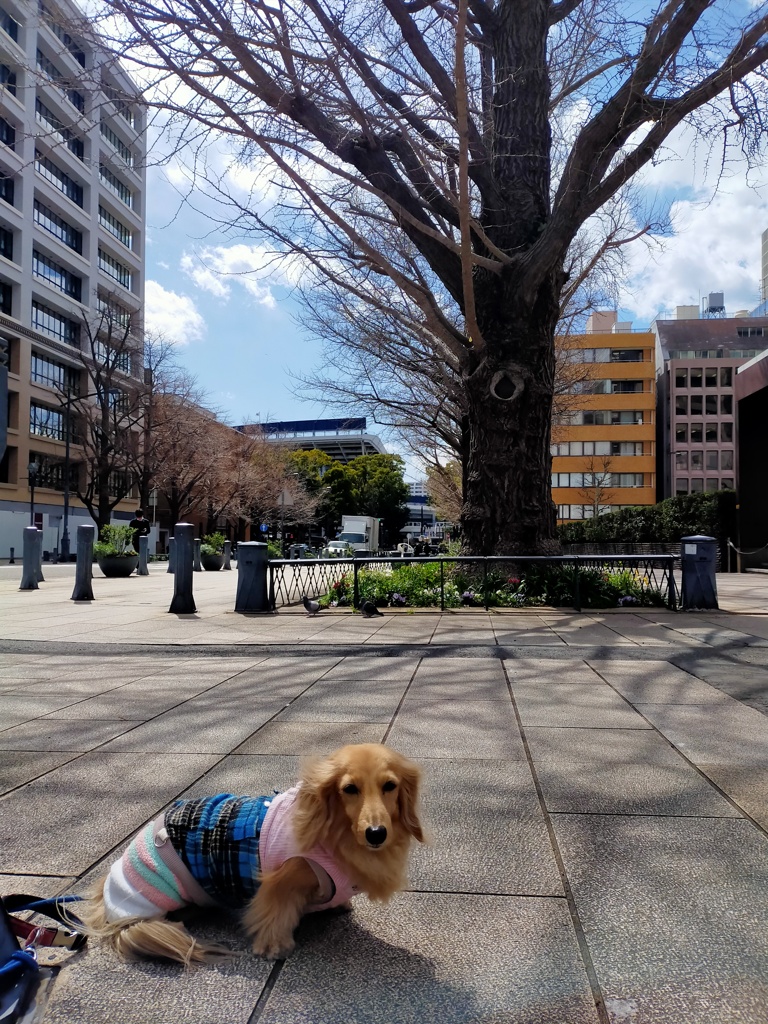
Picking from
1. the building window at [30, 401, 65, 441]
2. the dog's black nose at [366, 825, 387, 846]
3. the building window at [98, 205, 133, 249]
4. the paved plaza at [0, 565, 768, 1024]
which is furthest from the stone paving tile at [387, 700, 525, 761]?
the building window at [98, 205, 133, 249]

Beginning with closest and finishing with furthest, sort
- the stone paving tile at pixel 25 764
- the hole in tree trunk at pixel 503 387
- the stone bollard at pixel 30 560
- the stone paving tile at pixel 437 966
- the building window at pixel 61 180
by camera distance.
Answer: the stone paving tile at pixel 437 966 → the stone paving tile at pixel 25 764 → the hole in tree trunk at pixel 503 387 → the stone bollard at pixel 30 560 → the building window at pixel 61 180

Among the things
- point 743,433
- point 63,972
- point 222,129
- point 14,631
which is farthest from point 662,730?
point 743,433

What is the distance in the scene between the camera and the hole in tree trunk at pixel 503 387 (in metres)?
12.2

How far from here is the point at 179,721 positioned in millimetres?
4766

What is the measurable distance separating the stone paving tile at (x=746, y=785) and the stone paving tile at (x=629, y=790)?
0.22 feet

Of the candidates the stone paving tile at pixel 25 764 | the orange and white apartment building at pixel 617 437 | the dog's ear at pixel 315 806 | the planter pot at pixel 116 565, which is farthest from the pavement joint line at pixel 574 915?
the orange and white apartment building at pixel 617 437

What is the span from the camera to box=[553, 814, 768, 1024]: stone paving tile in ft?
6.39

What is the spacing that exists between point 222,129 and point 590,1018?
1135 cm

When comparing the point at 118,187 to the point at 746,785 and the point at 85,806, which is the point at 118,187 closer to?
the point at 85,806

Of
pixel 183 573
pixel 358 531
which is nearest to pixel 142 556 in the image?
pixel 183 573

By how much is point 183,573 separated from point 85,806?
8.90 m

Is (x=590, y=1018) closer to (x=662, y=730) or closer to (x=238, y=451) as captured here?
(x=662, y=730)

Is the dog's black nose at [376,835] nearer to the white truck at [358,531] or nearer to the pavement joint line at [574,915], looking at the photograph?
the pavement joint line at [574,915]

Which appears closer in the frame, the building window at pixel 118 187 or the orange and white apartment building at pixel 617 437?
the building window at pixel 118 187
